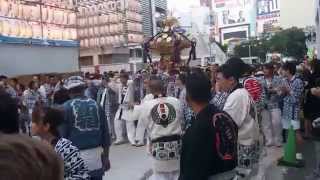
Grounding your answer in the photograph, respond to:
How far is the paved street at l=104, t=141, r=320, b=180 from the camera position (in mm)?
8188

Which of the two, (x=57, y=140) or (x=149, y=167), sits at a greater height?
(x=57, y=140)

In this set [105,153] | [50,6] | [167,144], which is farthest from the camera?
[50,6]

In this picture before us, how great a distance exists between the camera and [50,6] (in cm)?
4484

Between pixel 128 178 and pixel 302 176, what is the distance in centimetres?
277

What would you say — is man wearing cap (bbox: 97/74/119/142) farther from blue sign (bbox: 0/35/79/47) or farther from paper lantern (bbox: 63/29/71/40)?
paper lantern (bbox: 63/29/71/40)

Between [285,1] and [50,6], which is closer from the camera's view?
[50,6]

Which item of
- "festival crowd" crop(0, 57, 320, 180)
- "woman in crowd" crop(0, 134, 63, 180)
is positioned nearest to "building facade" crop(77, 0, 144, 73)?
"festival crowd" crop(0, 57, 320, 180)

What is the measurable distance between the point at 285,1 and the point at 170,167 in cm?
9109

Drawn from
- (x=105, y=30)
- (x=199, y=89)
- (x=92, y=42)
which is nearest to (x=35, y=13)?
(x=105, y=30)

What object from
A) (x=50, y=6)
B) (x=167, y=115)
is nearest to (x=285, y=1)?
(x=50, y=6)

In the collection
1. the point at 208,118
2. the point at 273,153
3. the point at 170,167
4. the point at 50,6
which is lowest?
the point at 273,153

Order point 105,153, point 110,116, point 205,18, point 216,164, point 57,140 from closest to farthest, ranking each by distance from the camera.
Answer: point 216,164 → point 57,140 → point 105,153 → point 110,116 → point 205,18

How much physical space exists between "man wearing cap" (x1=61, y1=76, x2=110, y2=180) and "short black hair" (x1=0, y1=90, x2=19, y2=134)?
7.71ft

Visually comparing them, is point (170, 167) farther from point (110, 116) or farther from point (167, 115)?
point (110, 116)
